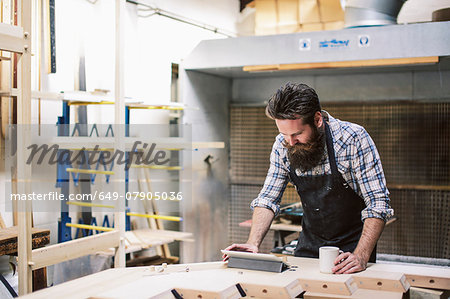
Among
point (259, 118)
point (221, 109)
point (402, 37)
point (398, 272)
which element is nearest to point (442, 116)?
point (402, 37)

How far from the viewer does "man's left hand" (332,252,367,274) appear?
237cm

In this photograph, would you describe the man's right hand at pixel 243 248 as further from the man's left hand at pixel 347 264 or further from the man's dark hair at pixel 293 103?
the man's dark hair at pixel 293 103

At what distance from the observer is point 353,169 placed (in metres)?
2.71

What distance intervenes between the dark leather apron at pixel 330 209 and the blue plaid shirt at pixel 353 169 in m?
0.03

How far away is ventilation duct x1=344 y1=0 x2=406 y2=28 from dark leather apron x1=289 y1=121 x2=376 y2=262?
247 centimetres

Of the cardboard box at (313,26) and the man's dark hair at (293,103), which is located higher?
the cardboard box at (313,26)

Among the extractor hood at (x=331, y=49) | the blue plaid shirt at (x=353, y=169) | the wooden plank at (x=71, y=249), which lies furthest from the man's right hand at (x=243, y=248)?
the extractor hood at (x=331, y=49)

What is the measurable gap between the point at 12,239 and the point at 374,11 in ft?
11.7

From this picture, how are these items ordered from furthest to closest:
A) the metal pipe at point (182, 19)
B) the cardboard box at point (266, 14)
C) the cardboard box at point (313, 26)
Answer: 1. the cardboard box at point (266, 14)
2. the cardboard box at point (313, 26)
3. the metal pipe at point (182, 19)

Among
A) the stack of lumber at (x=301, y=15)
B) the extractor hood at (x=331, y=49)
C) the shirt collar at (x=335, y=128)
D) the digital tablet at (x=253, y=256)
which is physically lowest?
the digital tablet at (x=253, y=256)

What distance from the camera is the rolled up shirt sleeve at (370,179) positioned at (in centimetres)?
258

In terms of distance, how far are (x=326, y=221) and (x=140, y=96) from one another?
2951 millimetres

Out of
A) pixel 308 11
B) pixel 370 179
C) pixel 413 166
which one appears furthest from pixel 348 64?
pixel 370 179

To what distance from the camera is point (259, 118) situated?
6.41 m
